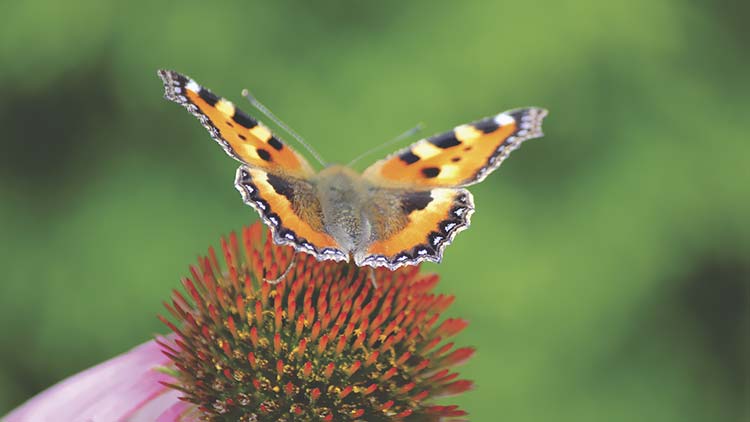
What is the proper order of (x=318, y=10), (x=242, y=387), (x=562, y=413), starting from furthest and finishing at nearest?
1. (x=318, y=10)
2. (x=562, y=413)
3. (x=242, y=387)

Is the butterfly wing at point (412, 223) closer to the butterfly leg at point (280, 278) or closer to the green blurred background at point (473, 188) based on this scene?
the butterfly leg at point (280, 278)

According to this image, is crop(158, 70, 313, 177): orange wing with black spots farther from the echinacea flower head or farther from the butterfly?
the echinacea flower head

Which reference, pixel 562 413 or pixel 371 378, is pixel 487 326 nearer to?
pixel 562 413

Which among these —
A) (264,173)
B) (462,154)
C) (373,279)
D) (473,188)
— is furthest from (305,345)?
(473,188)

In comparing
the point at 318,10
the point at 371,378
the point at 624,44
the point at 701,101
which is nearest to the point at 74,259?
the point at 318,10

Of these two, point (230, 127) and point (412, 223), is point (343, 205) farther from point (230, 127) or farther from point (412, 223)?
point (230, 127)
